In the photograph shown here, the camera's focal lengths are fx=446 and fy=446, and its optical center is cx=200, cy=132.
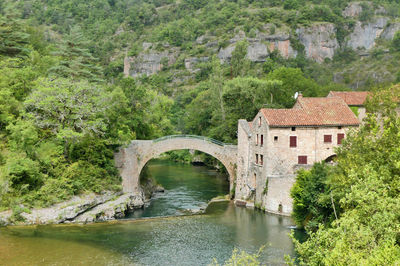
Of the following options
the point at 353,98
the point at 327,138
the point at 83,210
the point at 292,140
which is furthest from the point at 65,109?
the point at 353,98

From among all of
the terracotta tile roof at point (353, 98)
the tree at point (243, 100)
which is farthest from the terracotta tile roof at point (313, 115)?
the tree at point (243, 100)

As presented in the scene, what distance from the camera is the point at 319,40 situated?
140750mm

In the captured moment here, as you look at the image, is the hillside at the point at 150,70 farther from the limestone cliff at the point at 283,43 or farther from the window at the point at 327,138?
the window at the point at 327,138

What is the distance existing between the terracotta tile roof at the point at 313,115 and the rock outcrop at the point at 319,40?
96.2m

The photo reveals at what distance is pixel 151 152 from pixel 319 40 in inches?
4153

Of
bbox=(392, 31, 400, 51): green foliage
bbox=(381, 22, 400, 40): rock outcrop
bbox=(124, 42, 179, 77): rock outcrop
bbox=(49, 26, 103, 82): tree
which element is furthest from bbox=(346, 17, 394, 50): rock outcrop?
bbox=(49, 26, 103, 82): tree

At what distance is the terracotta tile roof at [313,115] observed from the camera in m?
44.7

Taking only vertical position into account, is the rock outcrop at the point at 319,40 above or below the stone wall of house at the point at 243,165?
above

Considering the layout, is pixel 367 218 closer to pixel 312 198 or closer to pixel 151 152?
pixel 312 198

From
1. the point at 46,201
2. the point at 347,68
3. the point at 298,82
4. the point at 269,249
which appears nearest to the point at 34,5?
the point at 347,68

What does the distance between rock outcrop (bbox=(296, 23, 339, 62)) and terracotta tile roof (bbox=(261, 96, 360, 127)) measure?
3788 inches

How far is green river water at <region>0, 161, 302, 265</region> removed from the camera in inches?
1217

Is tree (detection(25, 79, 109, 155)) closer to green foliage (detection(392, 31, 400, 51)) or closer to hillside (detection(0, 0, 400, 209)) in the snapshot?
hillside (detection(0, 0, 400, 209))

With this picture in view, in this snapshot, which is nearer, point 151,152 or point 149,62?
point 151,152
